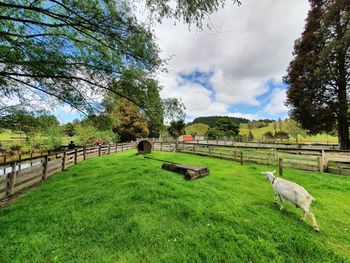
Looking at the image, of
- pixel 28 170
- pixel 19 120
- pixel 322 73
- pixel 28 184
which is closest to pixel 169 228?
pixel 19 120

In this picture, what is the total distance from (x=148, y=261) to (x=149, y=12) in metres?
4.39

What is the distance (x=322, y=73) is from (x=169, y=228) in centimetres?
1680

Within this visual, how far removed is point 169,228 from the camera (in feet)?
10.2

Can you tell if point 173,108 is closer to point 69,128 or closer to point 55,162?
point 55,162

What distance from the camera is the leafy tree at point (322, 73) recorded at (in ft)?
42.6

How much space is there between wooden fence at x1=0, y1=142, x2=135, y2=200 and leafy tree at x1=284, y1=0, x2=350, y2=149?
735 inches

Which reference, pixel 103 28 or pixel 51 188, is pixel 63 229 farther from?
pixel 103 28

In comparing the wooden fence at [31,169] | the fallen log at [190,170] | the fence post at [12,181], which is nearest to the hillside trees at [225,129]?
the wooden fence at [31,169]

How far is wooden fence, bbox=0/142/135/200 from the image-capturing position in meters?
5.16

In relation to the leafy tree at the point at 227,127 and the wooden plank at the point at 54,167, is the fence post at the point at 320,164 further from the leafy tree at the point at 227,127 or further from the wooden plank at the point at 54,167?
the leafy tree at the point at 227,127

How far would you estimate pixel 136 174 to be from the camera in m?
6.78

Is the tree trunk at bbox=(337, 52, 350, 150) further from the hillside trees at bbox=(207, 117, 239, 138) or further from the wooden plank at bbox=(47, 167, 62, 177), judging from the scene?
the hillside trees at bbox=(207, 117, 239, 138)

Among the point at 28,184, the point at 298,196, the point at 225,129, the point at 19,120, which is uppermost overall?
the point at 225,129

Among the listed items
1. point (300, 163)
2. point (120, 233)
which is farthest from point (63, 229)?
point (300, 163)
